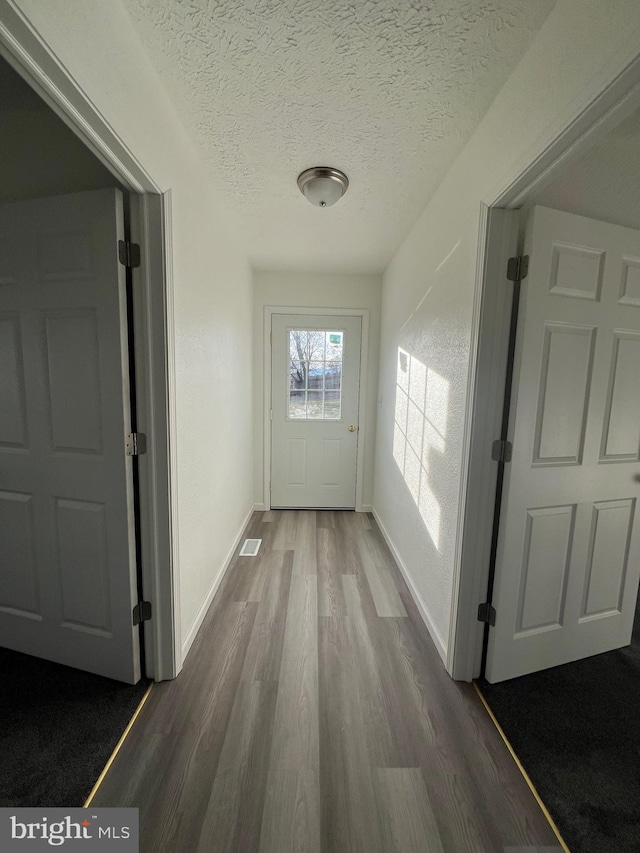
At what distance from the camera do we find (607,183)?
4.42 feet

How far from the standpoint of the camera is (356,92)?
1.30 meters

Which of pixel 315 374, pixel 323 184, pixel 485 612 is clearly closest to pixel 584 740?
pixel 485 612

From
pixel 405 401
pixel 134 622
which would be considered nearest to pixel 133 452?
pixel 134 622

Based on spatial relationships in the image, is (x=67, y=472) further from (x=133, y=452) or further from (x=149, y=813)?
(x=149, y=813)

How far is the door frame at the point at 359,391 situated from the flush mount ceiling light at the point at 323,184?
5.10ft

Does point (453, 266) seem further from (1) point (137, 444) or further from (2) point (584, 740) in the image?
(2) point (584, 740)

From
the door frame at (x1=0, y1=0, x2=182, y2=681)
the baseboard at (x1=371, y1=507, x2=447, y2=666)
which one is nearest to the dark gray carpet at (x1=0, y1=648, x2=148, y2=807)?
the door frame at (x1=0, y1=0, x2=182, y2=681)

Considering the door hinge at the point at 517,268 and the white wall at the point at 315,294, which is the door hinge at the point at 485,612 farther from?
the white wall at the point at 315,294

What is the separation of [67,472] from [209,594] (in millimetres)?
1117

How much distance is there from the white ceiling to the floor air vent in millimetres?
2770

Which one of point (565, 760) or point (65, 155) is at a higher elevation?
point (65, 155)

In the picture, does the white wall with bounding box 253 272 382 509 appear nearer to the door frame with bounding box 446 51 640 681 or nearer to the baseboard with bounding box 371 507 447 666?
the baseboard with bounding box 371 507 447 666

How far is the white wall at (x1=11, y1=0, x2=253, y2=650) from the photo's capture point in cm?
94

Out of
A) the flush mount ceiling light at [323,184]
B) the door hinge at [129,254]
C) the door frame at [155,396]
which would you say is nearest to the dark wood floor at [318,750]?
the door frame at [155,396]
